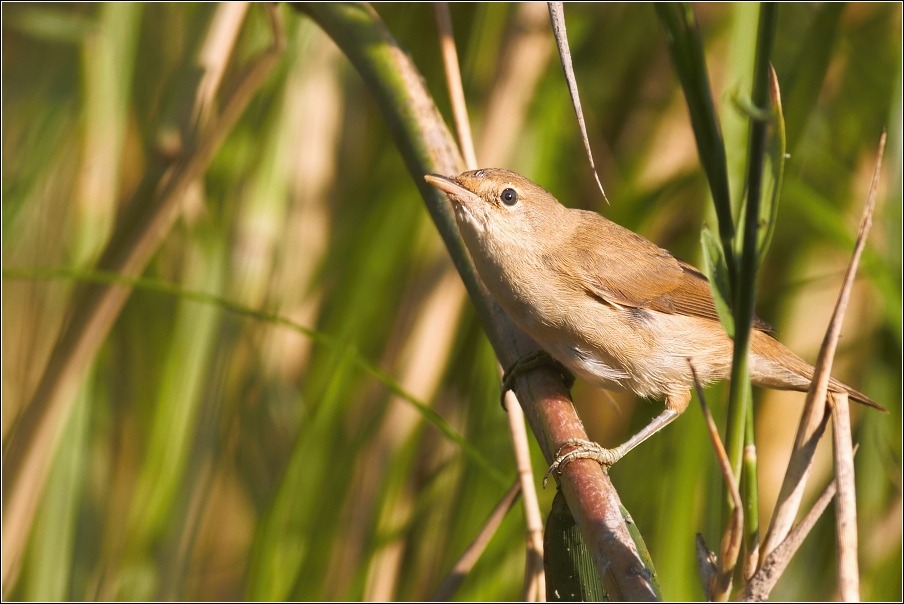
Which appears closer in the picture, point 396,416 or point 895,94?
point 895,94

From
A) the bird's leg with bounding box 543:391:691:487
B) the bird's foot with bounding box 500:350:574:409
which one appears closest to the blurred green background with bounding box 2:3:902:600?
the bird's leg with bounding box 543:391:691:487

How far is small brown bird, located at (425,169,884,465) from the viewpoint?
2031 mm

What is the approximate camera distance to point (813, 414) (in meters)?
1.10

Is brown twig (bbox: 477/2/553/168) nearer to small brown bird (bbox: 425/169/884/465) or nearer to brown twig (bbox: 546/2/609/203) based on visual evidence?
small brown bird (bbox: 425/169/884/465)

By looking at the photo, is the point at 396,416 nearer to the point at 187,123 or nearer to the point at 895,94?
the point at 187,123

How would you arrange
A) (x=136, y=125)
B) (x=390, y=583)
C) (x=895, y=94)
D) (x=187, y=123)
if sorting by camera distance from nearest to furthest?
(x=895, y=94) → (x=187, y=123) → (x=390, y=583) → (x=136, y=125)

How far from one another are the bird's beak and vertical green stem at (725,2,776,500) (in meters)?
0.84

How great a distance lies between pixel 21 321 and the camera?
261 cm

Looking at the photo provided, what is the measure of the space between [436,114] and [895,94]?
40.5 inches

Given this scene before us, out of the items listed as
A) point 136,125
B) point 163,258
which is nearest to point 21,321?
point 163,258

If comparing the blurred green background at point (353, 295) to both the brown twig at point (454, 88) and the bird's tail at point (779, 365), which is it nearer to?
the bird's tail at point (779, 365)

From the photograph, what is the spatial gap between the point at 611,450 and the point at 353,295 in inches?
37.7

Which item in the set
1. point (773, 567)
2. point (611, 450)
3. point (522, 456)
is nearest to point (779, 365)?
point (611, 450)

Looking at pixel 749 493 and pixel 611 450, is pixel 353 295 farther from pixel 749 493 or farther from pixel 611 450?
pixel 749 493
